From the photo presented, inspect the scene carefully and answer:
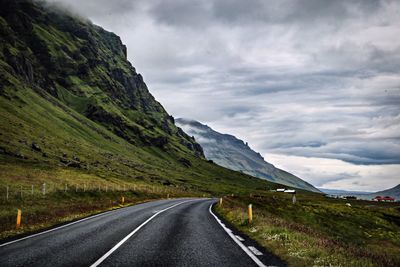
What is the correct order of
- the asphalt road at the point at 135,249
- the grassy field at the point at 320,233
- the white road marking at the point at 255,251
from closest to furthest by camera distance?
1. the asphalt road at the point at 135,249
2. the grassy field at the point at 320,233
3. the white road marking at the point at 255,251

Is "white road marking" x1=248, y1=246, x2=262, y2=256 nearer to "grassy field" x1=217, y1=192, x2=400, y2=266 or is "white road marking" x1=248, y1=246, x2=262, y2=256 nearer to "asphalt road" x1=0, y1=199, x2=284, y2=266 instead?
"asphalt road" x1=0, y1=199, x2=284, y2=266

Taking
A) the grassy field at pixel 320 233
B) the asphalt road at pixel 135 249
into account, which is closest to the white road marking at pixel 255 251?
the asphalt road at pixel 135 249

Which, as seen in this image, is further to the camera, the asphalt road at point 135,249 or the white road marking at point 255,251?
the white road marking at point 255,251

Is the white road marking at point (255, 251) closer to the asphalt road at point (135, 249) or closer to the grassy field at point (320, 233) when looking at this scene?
the asphalt road at point (135, 249)

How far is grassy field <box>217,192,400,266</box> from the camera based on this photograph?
1101cm

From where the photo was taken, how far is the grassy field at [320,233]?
36.1 feet

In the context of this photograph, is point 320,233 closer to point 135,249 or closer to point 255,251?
point 255,251

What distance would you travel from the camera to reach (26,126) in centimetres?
13238

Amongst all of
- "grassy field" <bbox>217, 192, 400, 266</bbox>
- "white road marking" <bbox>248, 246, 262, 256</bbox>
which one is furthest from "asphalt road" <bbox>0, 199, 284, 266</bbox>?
"grassy field" <bbox>217, 192, 400, 266</bbox>

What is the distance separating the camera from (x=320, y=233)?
66.5 ft

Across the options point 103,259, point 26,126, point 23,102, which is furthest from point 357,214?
point 23,102

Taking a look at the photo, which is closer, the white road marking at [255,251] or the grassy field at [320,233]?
the grassy field at [320,233]

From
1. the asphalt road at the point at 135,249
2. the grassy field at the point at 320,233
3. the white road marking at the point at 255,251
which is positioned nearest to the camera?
the asphalt road at the point at 135,249

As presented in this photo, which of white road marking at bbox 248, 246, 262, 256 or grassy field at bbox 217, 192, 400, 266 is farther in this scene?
white road marking at bbox 248, 246, 262, 256
